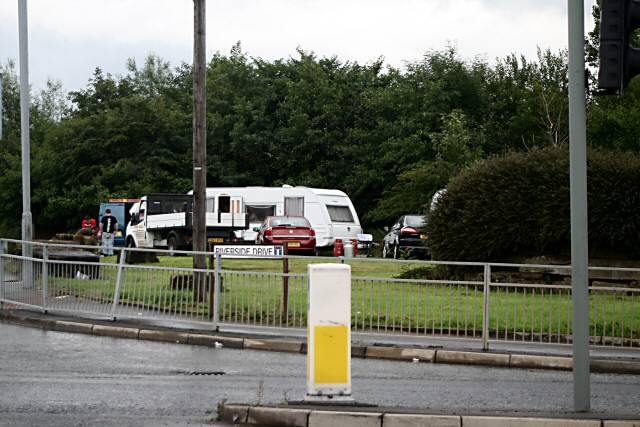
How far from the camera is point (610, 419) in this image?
27.7 feet

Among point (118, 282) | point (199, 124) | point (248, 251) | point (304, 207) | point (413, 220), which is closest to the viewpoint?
point (248, 251)

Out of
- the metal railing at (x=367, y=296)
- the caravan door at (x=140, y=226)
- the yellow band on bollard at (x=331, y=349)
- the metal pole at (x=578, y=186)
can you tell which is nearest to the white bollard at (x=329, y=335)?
the yellow band on bollard at (x=331, y=349)

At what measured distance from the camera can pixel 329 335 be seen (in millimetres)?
8875

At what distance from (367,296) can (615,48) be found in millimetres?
7240

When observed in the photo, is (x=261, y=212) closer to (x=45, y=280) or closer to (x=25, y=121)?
(x=25, y=121)

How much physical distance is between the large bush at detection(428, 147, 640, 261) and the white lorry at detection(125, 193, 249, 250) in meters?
15.3

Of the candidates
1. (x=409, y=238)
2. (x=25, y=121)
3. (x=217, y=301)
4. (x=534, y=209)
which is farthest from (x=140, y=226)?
(x=217, y=301)

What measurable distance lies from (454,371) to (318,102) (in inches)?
1820

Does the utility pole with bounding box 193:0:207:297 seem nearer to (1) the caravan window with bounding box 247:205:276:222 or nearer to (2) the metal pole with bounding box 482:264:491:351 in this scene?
(2) the metal pole with bounding box 482:264:491:351

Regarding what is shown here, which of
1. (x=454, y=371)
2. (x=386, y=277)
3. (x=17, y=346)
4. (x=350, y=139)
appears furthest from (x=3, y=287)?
(x=350, y=139)

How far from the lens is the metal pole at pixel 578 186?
342 inches

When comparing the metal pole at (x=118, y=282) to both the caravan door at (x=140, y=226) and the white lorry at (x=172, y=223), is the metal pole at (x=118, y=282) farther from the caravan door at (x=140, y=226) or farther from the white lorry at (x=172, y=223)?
the caravan door at (x=140, y=226)

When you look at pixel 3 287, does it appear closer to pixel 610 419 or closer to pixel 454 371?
pixel 454 371

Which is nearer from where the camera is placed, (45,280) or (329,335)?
(329,335)
